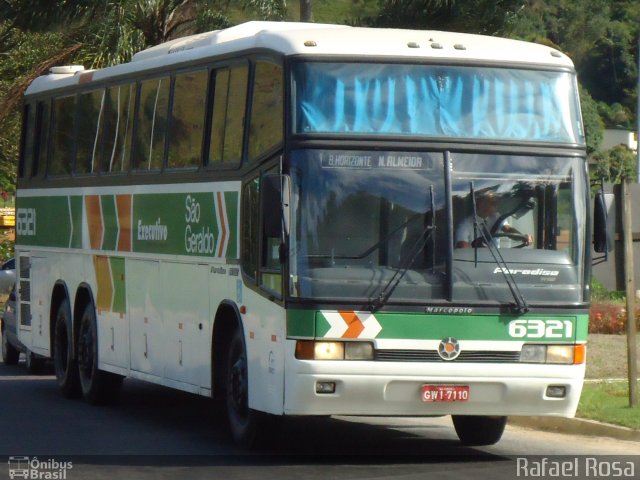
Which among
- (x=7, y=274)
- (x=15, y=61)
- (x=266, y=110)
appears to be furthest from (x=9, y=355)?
(x=7, y=274)

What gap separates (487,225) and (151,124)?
15.3 ft

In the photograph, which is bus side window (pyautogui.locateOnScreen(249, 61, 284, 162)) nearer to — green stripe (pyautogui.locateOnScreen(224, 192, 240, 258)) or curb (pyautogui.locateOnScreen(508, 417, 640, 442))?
green stripe (pyautogui.locateOnScreen(224, 192, 240, 258))

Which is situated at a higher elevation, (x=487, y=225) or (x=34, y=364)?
(x=487, y=225)

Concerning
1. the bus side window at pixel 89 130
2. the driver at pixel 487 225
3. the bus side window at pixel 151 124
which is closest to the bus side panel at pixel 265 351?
the driver at pixel 487 225

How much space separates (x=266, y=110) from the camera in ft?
38.0

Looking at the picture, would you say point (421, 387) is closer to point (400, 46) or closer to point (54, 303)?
point (400, 46)

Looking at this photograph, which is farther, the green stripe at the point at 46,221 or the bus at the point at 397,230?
the green stripe at the point at 46,221

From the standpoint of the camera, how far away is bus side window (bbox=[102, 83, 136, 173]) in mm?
15227

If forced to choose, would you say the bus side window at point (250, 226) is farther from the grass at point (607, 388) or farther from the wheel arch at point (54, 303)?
the wheel arch at point (54, 303)

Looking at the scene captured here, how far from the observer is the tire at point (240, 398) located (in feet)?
38.5

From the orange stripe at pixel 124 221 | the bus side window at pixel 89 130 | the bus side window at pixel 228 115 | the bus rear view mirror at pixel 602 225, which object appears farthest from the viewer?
the bus side window at pixel 89 130

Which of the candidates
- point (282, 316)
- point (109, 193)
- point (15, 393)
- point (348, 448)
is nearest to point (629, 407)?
point (348, 448)

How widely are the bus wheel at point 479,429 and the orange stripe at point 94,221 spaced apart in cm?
502

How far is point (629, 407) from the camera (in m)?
14.0
